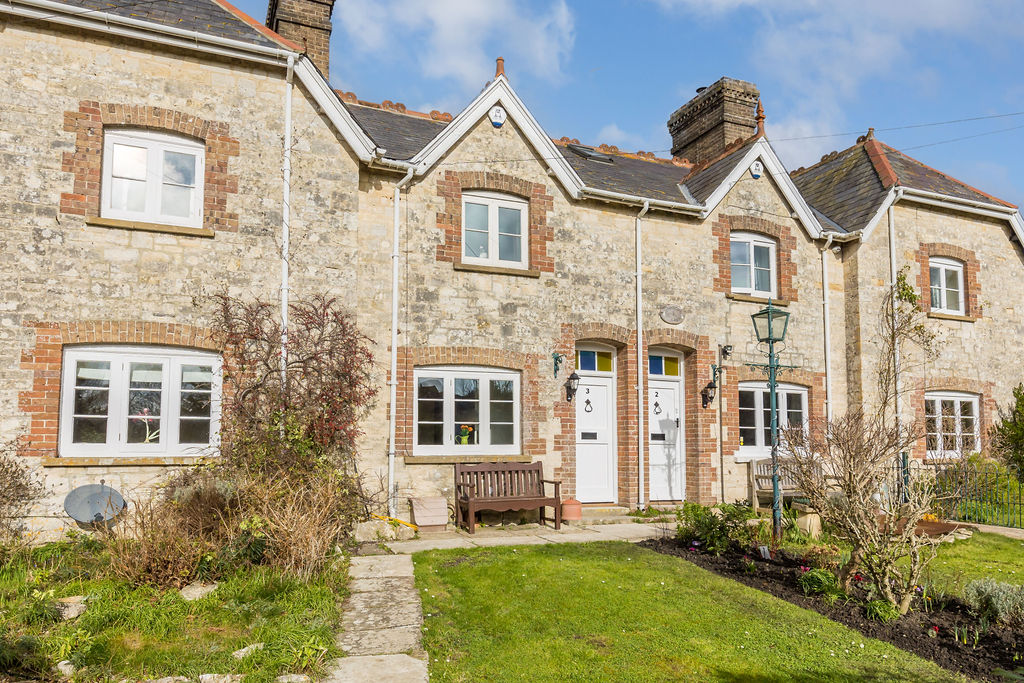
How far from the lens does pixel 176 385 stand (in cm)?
948

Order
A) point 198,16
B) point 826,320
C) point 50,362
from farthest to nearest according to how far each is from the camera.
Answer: point 826,320
point 198,16
point 50,362

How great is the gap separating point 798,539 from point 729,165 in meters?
7.51

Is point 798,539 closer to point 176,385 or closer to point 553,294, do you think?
point 553,294

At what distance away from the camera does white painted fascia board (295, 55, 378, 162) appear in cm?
1027

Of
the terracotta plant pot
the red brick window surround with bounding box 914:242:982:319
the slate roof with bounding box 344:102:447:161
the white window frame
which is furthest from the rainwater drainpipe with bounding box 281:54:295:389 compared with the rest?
the red brick window surround with bounding box 914:242:982:319

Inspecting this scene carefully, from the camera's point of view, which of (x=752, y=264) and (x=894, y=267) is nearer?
(x=752, y=264)

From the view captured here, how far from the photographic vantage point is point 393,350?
35.2 feet

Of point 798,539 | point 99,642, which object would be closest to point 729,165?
point 798,539

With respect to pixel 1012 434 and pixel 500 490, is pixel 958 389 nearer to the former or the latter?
pixel 1012 434

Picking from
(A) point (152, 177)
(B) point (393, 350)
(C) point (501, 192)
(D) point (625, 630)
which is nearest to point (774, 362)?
(C) point (501, 192)

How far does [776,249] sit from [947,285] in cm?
439

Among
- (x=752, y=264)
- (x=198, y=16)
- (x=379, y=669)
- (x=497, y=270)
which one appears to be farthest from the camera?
(x=752, y=264)

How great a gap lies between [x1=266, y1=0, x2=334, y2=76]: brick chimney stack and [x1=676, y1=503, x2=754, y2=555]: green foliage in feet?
30.8

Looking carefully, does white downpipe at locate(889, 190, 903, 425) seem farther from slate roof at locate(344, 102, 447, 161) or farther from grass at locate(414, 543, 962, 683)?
slate roof at locate(344, 102, 447, 161)
